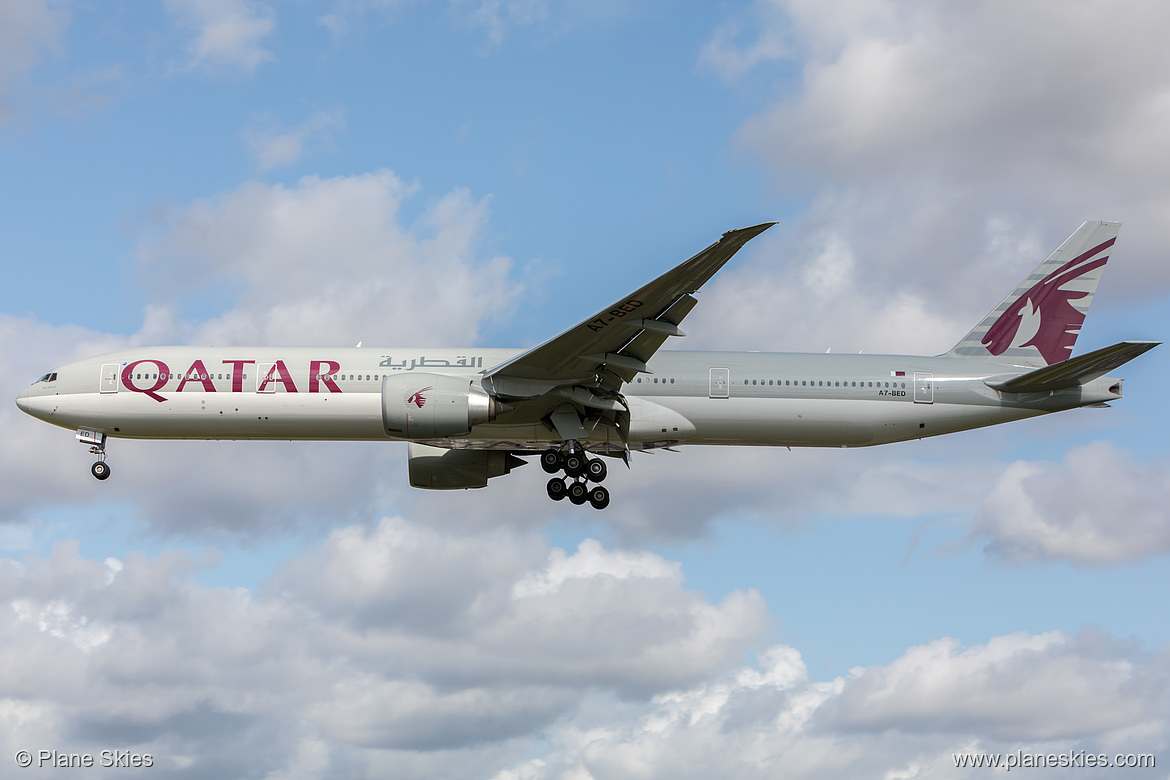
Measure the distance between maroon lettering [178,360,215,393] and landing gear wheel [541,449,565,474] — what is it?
30.1 ft

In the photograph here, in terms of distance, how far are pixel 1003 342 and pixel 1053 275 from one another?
3.10 metres

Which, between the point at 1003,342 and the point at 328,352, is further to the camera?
the point at 1003,342

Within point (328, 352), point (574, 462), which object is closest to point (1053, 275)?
point (574, 462)

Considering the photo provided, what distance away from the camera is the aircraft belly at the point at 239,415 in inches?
1214

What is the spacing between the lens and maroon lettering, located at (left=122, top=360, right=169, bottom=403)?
31438mm

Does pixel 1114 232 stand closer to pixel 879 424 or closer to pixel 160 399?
pixel 879 424

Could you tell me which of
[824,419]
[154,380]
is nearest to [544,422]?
[824,419]

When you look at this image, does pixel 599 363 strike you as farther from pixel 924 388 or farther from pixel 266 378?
pixel 924 388

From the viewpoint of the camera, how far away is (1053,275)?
116 ft

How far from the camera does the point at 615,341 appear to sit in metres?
28.3

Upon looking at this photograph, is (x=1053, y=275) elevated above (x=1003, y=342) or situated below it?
above

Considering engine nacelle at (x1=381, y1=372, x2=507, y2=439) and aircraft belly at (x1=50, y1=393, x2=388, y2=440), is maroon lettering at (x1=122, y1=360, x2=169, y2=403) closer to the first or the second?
aircraft belly at (x1=50, y1=393, x2=388, y2=440)

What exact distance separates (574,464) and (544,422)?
1.53 meters

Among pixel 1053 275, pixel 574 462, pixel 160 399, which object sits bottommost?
pixel 574 462
